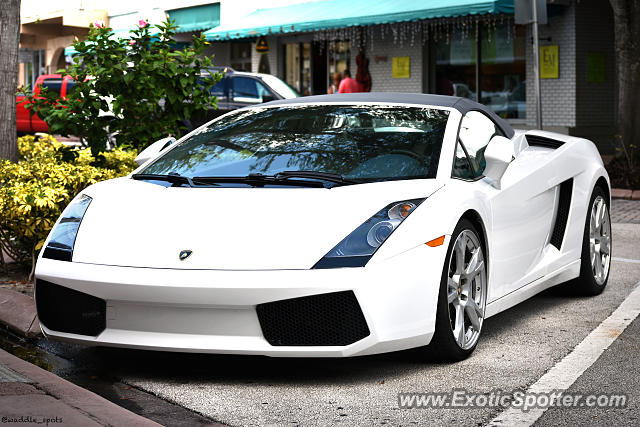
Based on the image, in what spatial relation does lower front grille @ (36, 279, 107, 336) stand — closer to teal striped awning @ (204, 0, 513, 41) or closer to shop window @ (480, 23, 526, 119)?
teal striped awning @ (204, 0, 513, 41)

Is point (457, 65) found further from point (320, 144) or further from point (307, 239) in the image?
point (307, 239)

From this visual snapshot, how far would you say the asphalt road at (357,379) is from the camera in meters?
4.09

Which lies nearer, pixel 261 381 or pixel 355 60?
pixel 261 381

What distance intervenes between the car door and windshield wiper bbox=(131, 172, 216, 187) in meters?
1.34

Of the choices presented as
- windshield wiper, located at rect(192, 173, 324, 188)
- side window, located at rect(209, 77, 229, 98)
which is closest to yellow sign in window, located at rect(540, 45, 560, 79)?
side window, located at rect(209, 77, 229, 98)

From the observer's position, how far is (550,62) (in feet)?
68.3

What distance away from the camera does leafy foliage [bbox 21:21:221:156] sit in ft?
26.9

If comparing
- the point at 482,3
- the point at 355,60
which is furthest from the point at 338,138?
the point at 355,60

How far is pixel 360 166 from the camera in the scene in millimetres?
5047

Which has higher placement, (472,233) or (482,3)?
(482,3)

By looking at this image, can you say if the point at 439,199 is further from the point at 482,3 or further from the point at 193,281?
the point at 482,3

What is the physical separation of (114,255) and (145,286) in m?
0.28

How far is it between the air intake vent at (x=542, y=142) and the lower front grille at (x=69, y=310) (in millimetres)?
3330

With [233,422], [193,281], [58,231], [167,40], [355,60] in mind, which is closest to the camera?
[233,422]
